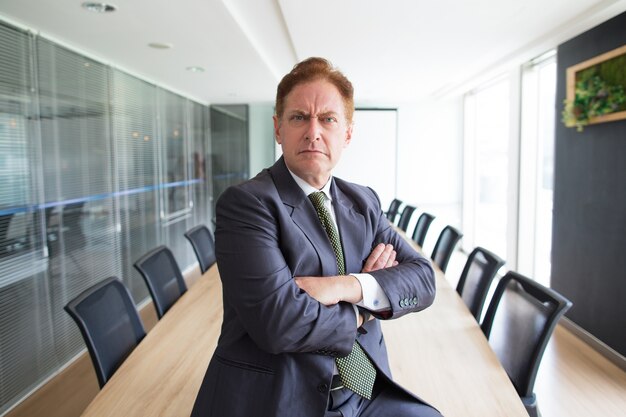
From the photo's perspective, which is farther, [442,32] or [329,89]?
[442,32]

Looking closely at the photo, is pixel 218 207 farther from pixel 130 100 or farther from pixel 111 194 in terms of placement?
pixel 130 100

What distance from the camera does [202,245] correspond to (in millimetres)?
3658

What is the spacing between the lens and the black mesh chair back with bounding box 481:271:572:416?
1.69 metres

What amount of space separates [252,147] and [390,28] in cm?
504

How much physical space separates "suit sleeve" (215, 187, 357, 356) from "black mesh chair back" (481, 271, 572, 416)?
96cm

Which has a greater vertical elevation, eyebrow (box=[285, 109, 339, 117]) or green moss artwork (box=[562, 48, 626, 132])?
green moss artwork (box=[562, 48, 626, 132])

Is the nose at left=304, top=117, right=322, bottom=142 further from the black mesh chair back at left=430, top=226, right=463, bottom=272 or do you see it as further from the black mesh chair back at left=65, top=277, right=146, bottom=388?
the black mesh chair back at left=430, top=226, right=463, bottom=272

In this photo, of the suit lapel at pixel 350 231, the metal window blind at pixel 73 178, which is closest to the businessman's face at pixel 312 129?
the suit lapel at pixel 350 231

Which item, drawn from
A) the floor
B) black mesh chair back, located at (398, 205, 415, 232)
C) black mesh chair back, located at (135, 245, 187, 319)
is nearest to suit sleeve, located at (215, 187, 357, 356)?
black mesh chair back, located at (135, 245, 187, 319)

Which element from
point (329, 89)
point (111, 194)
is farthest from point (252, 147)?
point (329, 89)

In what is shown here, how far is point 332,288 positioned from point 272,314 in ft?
0.60

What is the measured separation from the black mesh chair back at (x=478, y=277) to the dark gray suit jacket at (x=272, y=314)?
1.35 m

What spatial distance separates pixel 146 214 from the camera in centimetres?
536

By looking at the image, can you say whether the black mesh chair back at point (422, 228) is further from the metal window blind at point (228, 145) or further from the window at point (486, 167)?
the metal window blind at point (228, 145)
